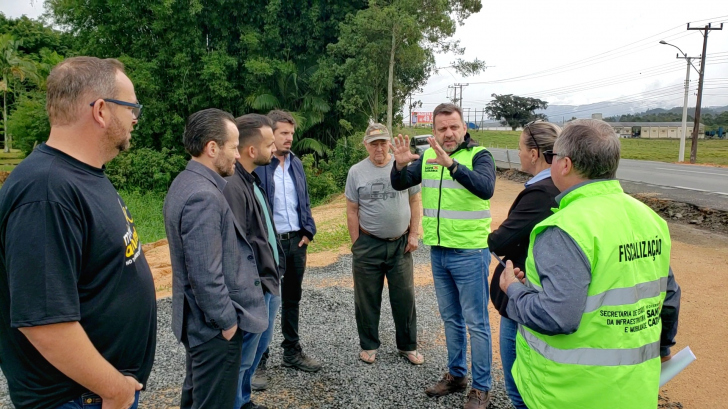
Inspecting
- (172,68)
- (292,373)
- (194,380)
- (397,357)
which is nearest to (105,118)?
(194,380)

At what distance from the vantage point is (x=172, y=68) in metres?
20.9

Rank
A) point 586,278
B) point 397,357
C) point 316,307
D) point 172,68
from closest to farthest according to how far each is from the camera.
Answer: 1. point 586,278
2. point 397,357
3. point 316,307
4. point 172,68

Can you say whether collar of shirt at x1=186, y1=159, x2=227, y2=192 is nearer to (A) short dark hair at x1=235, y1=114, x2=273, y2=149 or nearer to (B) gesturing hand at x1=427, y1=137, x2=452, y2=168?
(A) short dark hair at x1=235, y1=114, x2=273, y2=149

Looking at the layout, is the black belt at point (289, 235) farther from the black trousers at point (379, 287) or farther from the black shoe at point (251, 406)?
the black shoe at point (251, 406)

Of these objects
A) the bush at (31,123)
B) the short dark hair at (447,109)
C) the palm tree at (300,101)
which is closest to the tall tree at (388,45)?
the palm tree at (300,101)

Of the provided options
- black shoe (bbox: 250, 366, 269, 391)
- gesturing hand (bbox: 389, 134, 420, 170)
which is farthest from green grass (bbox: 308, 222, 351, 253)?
gesturing hand (bbox: 389, 134, 420, 170)

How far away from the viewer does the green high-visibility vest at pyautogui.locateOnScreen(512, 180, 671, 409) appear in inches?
69.1

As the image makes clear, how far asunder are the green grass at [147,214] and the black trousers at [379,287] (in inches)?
376

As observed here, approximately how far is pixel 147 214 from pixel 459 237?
1522 cm

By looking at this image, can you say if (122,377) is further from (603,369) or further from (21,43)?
(21,43)

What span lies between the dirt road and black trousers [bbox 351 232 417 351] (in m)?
0.98

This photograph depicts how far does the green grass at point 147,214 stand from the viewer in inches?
542

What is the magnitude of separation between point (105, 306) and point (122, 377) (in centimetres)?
25

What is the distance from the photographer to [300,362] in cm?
399
